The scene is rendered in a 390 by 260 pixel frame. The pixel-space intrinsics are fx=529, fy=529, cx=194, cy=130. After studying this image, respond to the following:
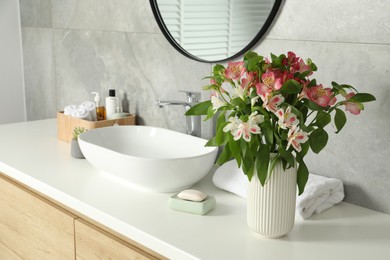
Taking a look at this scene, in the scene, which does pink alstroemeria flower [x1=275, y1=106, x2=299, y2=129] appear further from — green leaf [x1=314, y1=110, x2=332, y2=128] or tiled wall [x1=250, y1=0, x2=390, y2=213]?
tiled wall [x1=250, y1=0, x2=390, y2=213]

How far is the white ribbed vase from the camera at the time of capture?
4.21 ft

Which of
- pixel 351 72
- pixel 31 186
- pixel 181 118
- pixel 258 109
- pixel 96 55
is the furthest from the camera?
pixel 96 55

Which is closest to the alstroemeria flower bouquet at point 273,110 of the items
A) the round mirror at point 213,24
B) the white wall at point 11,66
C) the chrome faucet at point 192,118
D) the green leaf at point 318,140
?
the green leaf at point 318,140

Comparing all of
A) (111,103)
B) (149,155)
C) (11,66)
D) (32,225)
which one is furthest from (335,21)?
(11,66)

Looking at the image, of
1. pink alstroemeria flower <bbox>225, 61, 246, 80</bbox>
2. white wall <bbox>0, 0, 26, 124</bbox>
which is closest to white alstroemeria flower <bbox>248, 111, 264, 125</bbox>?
pink alstroemeria flower <bbox>225, 61, 246, 80</bbox>

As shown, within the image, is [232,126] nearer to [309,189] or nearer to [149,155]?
[309,189]

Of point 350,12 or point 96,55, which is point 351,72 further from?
point 96,55

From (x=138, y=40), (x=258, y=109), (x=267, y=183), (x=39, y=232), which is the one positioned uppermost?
(x=138, y=40)

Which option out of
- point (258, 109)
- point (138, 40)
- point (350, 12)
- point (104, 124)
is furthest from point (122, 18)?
point (258, 109)

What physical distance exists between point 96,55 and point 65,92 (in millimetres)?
378

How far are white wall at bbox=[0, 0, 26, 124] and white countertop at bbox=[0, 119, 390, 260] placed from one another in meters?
1.25

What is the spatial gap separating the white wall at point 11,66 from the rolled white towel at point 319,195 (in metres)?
2.07

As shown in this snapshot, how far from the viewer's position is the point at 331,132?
159 centimetres

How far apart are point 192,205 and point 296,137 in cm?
40
